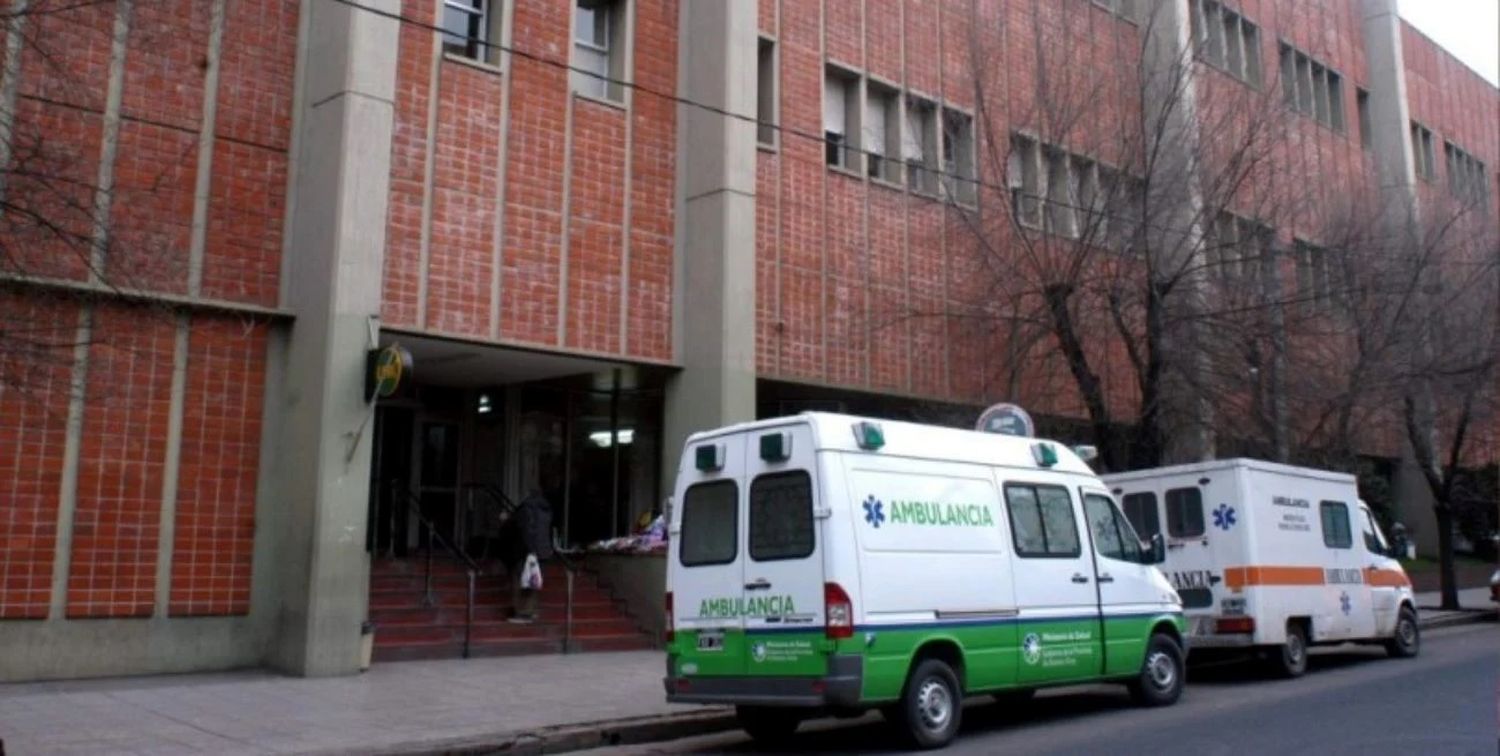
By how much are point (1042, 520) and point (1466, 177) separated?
28683 mm

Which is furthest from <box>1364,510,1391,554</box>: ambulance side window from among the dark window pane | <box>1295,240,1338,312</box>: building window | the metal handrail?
the metal handrail

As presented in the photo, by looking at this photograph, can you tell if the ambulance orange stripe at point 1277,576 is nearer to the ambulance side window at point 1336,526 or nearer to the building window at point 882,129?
the ambulance side window at point 1336,526

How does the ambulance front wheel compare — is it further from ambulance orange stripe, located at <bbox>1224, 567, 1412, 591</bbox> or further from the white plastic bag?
the white plastic bag

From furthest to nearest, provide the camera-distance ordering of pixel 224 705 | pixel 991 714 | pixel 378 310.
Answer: pixel 378 310 < pixel 991 714 < pixel 224 705

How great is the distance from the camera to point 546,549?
16234 mm

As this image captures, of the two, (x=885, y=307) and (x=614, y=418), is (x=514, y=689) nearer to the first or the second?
(x=614, y=418)

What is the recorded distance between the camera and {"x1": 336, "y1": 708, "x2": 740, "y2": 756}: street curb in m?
9.70

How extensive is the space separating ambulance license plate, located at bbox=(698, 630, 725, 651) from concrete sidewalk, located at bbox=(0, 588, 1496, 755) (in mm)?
1202

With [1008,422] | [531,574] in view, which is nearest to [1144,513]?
[1008,422]

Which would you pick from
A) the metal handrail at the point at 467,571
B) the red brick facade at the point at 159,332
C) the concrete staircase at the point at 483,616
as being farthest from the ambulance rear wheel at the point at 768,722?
the red brick facade at the point at 159,332

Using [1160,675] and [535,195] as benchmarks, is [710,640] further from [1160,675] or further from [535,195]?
[535,195]

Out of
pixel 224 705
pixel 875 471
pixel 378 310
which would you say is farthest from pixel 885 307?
pixel 224 705

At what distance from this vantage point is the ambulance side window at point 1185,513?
15.0 meters

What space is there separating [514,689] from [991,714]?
4.76 meters
